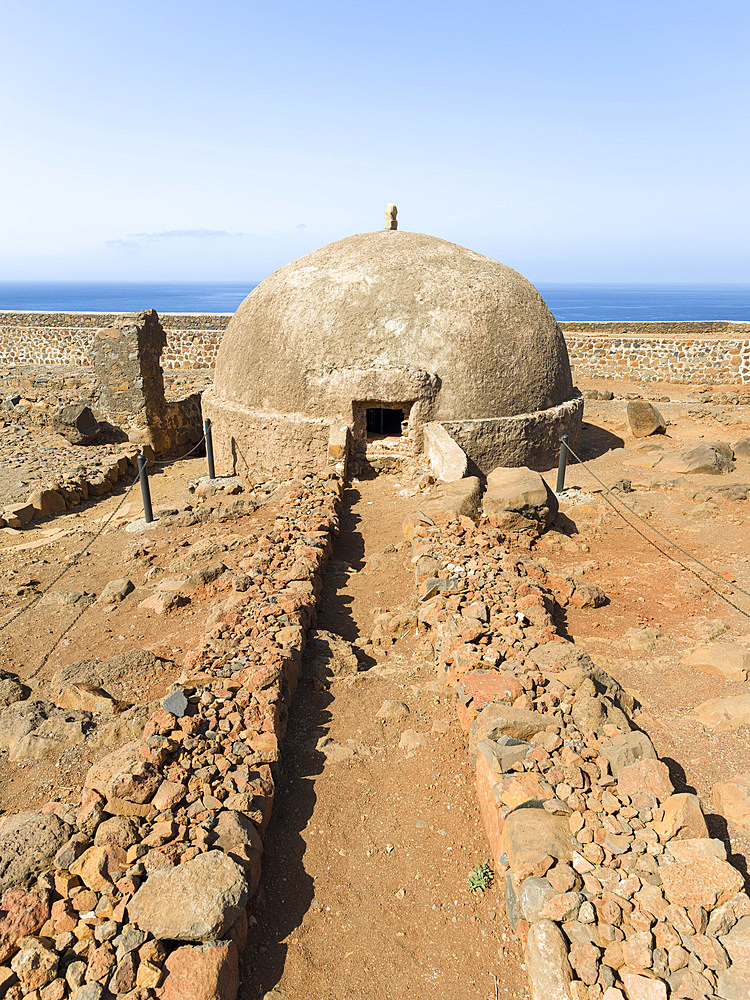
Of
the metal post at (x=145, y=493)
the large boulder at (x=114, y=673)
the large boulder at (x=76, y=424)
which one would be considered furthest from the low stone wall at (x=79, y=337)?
the large boulder at (x=114, y=673)

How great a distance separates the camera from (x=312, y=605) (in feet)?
17.4

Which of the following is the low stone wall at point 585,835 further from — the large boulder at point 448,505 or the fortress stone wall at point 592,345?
the fortress stone wall at point 592,345

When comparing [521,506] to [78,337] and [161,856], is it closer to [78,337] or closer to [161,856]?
[161,856]

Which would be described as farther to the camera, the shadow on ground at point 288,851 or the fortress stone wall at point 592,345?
the fortress stone wall at point 592,345

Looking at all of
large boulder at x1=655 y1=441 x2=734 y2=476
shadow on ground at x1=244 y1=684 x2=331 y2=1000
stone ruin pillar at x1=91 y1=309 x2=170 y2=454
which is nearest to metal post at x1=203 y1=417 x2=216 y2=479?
stone ruin pillar at x1=91 y1=309 x2=170 y2=454

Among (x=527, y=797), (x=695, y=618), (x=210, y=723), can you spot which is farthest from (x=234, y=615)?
(x=695, y=618)

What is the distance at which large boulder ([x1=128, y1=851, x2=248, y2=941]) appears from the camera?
2445 mm

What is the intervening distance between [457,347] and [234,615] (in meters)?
5.88

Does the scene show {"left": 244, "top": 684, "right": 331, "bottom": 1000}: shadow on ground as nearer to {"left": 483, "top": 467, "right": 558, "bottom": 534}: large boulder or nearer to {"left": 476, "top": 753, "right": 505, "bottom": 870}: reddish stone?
{"left": 476, "top": 753, "right": 505, "bottom": 870}: reddish stone

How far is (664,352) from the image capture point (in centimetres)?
1995

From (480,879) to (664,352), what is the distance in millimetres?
20334

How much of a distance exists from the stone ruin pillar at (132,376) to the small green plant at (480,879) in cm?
1160

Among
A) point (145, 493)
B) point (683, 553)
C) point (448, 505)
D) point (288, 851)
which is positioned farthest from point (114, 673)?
point (683, 553)

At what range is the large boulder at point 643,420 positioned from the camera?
43.0 feet
